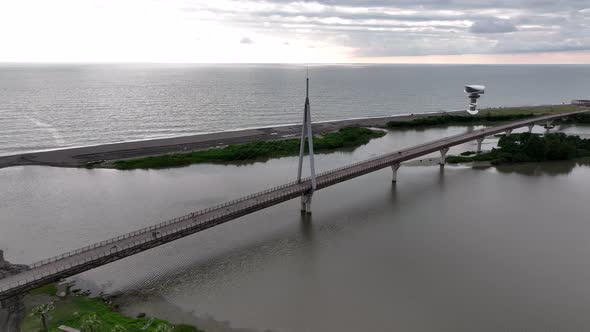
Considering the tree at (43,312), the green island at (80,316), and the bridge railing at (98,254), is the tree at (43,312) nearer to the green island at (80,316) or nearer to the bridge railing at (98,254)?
the green island at (80,316)

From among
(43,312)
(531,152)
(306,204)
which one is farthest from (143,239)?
(531,152)

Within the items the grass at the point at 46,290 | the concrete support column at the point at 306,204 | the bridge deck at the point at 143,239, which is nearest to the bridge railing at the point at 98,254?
the bridge deck at the point at 143,239

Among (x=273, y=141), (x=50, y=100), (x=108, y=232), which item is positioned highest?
(x=50, y=100)

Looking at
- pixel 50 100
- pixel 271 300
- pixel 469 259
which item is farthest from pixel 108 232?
pixel 50 100

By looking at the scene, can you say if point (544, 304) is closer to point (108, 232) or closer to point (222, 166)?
point (108, 232)

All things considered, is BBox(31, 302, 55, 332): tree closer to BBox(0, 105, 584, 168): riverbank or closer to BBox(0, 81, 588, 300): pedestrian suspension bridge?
BBox(0, 81, 588, 300): pedestrian suspension bridge

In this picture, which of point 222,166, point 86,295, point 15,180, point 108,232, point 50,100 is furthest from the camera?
point 50,100

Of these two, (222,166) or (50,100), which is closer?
(222,166)
